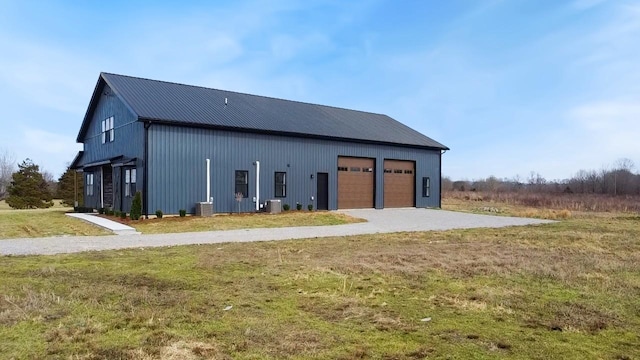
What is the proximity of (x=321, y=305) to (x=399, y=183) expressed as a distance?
23.4 m

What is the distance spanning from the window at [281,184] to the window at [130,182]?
6751 mm

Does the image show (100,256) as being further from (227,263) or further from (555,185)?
(555,185)

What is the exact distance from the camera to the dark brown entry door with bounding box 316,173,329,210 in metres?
24.6

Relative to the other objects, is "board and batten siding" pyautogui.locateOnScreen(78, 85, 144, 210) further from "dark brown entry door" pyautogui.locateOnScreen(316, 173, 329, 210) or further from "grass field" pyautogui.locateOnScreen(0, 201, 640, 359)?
"grass field" pyautogui.locateOnScreen(0, 201, 640, 359)

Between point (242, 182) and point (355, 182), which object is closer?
point (242, 182)

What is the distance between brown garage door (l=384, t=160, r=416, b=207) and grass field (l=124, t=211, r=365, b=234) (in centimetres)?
807

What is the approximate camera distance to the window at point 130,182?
65.9 ft

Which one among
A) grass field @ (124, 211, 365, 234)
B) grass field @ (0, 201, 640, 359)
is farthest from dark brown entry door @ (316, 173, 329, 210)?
grass field @ (0, 201, 640, 359)

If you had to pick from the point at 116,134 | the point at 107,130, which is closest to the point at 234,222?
the point at 116,134

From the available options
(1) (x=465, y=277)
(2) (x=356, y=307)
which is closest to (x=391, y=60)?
(1) (x=465, y=277)

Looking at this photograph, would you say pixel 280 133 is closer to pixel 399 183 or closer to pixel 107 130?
pixel 399 183

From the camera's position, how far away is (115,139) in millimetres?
22672

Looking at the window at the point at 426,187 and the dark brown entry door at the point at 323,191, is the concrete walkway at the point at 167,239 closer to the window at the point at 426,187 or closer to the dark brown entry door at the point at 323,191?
the dark brown entry door at the point at 323,191

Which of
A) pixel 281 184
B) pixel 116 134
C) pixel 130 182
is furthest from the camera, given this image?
pixel 281 184
